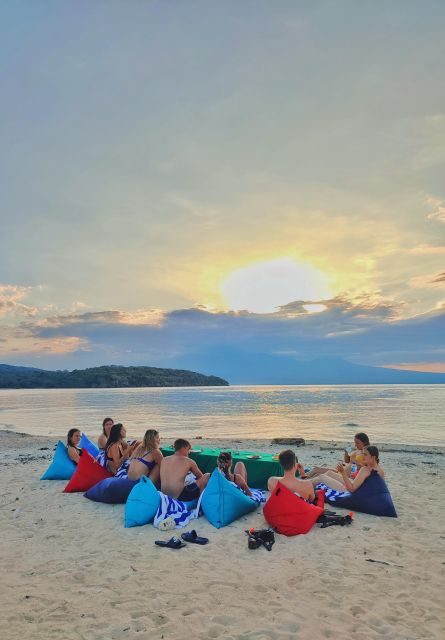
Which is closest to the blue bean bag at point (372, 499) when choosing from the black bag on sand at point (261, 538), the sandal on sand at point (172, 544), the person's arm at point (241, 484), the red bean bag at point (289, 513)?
the red bean bag at point (289, 513)

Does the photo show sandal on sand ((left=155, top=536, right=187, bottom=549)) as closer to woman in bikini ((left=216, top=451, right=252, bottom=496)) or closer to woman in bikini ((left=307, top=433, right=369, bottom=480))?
woman in bikini ((left=216, top=451, right=252, bottom=496))

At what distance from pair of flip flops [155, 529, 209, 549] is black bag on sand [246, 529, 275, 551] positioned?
1.93 feet

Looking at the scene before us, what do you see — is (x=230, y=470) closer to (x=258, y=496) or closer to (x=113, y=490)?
(x=258, y=496)

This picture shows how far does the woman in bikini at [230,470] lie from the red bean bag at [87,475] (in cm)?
250

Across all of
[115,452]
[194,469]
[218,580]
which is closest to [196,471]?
[194,469]

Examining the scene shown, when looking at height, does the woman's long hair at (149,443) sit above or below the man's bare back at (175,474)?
above

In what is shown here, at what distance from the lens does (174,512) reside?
21.4ft

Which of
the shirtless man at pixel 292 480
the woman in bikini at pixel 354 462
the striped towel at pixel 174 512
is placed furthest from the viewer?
the woman in bikini at pixel 354 462

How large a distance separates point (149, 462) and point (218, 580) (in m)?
3.01

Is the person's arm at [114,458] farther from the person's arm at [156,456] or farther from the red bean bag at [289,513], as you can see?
the red bean bag at [289,513]

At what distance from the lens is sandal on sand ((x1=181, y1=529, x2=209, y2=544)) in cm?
580

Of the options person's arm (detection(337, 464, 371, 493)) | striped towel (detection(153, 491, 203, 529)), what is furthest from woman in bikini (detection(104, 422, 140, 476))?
person's arm (detection(337, 464, 371, 493))

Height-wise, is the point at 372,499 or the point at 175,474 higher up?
the point at 175,474

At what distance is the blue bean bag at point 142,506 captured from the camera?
6477 mm
